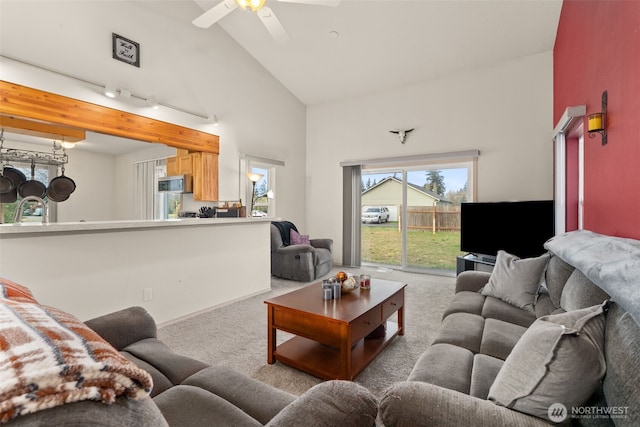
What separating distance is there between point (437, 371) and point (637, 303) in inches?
29.0

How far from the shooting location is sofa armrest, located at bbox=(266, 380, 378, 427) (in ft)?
2.58

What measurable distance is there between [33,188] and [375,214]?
4875 millimetres

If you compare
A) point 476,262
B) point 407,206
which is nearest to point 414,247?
point 407,206

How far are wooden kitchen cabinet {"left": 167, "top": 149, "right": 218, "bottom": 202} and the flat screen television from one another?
376 cm

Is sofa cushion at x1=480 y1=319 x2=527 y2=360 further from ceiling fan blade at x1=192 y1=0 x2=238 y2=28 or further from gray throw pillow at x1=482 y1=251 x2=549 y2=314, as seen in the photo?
ceiling fan blade at x1=192 y1=0 x2=238 y2=28

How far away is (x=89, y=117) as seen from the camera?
10.8 ft

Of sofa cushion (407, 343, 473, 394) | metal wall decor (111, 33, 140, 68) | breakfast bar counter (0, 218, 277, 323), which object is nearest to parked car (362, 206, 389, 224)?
breakfast bar counter (0, 218, 277, 323)

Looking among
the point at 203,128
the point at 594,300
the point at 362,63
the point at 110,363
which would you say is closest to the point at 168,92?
the point at 203,128

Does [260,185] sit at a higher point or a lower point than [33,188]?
higher

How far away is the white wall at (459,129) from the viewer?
163 inches

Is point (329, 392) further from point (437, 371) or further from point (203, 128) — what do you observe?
point (203, 128)

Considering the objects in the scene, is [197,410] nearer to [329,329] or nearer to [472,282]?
[329,329]

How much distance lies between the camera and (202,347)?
2441 millimetres

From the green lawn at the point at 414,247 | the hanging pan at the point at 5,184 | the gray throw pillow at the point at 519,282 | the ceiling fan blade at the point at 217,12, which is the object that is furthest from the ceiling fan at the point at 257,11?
the green lawn at the point at 414,247
